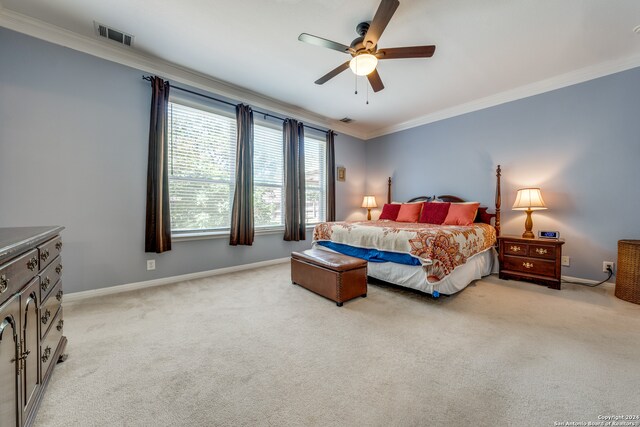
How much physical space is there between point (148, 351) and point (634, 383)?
9.75 ft

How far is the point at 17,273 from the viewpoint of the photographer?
3.29 feet

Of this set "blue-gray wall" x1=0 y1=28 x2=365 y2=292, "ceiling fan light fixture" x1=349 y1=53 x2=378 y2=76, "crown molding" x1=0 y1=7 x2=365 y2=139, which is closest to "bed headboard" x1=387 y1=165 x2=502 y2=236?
"crown molding" x1=0 y1=7 x2=365 y2=139

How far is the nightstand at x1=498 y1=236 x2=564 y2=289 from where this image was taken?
9.91 feet

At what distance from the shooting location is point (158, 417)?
1.21m

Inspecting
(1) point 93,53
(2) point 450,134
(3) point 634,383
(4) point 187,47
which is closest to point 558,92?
(2) point 450,134

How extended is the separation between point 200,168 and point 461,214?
12.5ft

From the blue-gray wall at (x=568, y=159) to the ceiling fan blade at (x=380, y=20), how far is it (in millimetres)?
2896

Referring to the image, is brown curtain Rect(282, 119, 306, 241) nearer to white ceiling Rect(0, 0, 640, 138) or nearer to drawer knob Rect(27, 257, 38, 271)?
white ceiling Rect(0, 0, 640, 138)

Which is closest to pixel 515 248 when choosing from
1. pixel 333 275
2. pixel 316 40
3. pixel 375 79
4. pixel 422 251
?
pixel 422 251

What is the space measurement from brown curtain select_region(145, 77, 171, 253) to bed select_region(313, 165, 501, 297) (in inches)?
80.6

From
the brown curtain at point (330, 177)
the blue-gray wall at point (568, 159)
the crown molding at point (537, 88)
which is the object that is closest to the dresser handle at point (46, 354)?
the brown curtain at point (330, 177)

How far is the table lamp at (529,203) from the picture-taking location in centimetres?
325

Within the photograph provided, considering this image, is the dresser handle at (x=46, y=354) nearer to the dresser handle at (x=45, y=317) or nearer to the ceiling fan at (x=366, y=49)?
the dresser handle at (x=45, y=317)

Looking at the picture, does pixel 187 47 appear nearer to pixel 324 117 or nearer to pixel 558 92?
pixel 324 117
